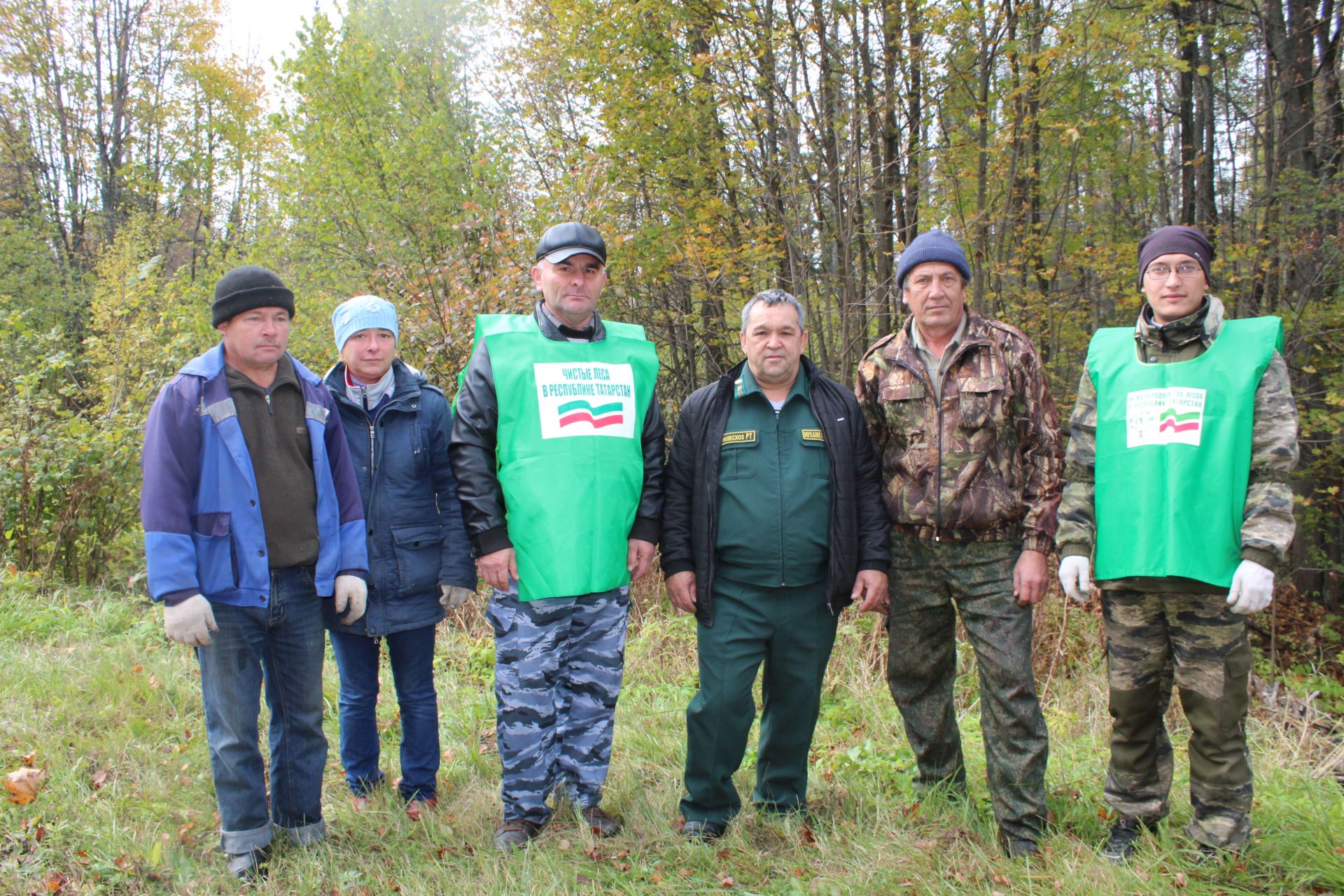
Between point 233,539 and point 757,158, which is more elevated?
point 757,158

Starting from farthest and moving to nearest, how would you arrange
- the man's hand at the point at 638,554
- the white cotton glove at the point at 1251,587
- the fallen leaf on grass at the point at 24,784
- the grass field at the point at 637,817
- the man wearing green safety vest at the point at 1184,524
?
the fallen leaf on grass at the point at 24,784
the man's hand at the point at 638,554
the grass field at the point at 637,817
the man wearing green safety vest at the point at 1184,524
the white cotton glove at the point at 1251,587

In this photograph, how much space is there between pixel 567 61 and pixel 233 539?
7.06 metres

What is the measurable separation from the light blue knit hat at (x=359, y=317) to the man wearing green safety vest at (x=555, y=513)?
17.1 inches

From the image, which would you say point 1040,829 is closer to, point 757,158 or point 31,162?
point 757,158

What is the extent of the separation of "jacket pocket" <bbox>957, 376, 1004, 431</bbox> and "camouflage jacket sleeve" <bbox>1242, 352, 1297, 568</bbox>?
787 mm

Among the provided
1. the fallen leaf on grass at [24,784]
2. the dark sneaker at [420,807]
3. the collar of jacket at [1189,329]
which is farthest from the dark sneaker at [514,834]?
the collar of jacket at [1189,329]

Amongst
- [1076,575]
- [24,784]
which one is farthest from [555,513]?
[24,784]

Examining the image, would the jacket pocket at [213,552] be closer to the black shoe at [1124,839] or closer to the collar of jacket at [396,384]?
the collar of jacket at [396,384]

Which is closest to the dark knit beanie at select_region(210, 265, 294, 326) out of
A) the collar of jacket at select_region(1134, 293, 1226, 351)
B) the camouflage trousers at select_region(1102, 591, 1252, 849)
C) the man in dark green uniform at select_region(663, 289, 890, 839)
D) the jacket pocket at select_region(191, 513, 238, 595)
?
the jacket pocket at select_region(191, 513, 238, 595)

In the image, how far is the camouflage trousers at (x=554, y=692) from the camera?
3238mm

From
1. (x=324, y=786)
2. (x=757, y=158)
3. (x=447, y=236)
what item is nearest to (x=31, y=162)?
(x=447, y=236)

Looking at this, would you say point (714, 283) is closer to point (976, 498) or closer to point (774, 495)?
point (774, 495)

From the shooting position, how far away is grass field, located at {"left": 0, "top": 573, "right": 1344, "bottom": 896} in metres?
2.91

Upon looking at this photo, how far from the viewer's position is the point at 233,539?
293 cm
